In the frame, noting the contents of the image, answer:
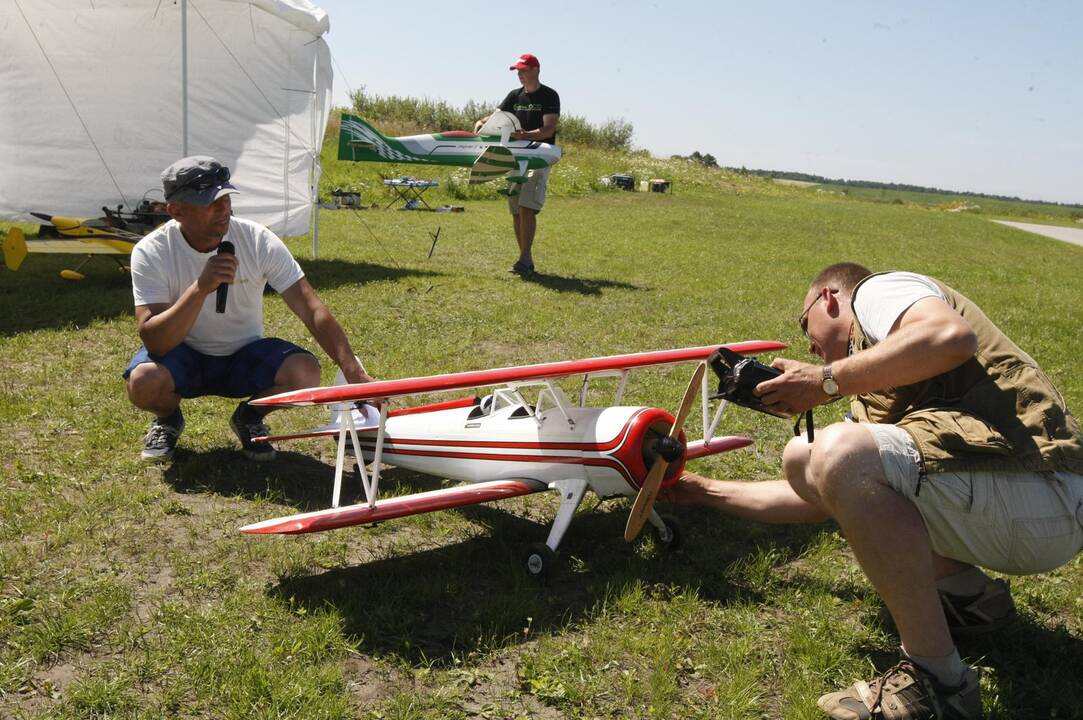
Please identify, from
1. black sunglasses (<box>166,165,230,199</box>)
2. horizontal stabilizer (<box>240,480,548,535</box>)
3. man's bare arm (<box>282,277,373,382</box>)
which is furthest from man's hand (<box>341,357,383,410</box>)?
black sunglasses (<box>166,165,230,199</box>)

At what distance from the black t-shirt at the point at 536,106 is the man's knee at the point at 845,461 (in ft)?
33.6

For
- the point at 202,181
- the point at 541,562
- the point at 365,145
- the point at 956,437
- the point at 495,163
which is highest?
the point at 365,145

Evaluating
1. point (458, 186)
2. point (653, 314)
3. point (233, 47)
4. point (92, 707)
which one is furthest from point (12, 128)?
point (458, 186)

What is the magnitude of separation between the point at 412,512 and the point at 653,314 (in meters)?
7.13

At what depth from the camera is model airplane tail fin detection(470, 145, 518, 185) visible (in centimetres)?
1252

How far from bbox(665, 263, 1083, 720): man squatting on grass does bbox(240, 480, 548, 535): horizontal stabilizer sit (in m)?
1.62

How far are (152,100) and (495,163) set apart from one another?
18.0ft

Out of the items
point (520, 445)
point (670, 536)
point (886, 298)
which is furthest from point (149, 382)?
point (886, 298)

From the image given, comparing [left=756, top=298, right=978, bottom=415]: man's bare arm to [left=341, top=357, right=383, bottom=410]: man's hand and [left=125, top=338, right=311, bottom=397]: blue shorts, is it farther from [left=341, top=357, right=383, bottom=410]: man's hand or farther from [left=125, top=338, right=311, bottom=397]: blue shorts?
[left=125, top=338, right=311, bottom=397]: blue shorts

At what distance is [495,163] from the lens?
12.7m

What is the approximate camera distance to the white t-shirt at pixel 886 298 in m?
2.95

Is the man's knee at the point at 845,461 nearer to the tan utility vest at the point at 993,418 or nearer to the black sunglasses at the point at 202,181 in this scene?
the tan utility vest at the point at 993,418

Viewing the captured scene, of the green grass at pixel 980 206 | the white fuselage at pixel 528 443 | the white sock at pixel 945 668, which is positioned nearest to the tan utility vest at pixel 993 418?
the white sock at pixel 945 668

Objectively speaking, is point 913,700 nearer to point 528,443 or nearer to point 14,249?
point 528,443
